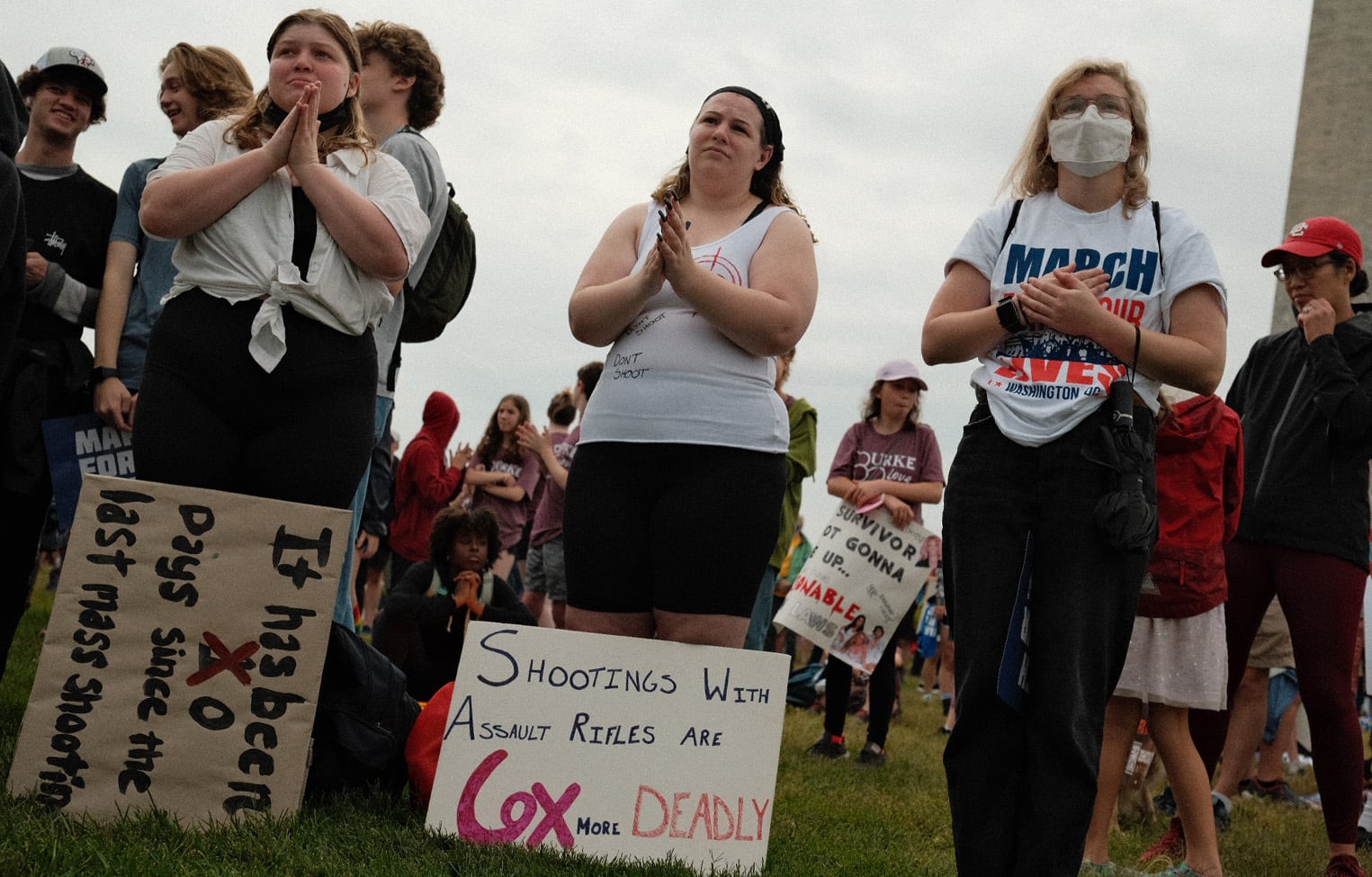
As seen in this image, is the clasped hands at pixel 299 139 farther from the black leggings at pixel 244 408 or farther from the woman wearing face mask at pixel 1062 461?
the woman wearing face mask at pixel 1062 461

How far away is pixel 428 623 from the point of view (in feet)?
16.7

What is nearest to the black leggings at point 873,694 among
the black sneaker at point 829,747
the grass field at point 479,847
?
the black sneaker at point 829,747

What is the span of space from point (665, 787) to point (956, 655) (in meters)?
0.86

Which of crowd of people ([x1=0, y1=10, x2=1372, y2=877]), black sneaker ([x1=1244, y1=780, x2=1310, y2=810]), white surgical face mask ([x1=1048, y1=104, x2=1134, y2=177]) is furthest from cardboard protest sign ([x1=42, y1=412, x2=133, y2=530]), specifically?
black sneaker ([x1=1244, y1=780, x2=1310, y2=810])

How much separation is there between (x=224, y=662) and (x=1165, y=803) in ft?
16.2

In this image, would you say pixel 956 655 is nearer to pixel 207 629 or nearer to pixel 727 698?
pixel 727 698

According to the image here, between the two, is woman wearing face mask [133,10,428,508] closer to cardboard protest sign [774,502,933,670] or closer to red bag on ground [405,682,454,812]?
red bag on ground [405,682,454,812]

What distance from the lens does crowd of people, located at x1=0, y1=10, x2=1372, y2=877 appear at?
2918mm

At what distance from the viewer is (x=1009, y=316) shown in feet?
9.77

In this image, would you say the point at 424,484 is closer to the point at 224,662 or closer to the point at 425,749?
the point at 425,749

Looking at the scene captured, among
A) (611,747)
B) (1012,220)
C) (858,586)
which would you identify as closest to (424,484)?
(858,586)

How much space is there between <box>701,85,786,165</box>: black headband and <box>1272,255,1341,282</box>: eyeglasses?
2188 millimetres

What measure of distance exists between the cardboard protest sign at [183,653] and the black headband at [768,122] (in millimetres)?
1551

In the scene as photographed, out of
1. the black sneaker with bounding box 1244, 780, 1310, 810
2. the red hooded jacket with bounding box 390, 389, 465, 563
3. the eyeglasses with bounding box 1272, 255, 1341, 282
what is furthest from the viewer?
the red hooded jacket with bounding box 390, 389, 465, 563
